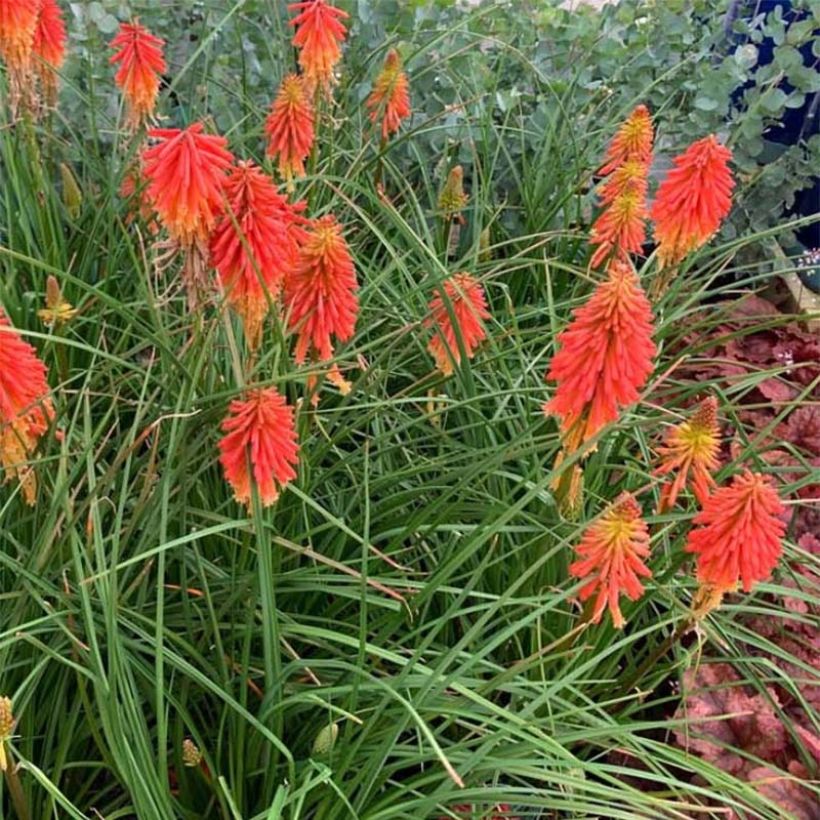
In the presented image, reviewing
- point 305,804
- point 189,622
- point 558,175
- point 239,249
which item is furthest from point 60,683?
point 558,175

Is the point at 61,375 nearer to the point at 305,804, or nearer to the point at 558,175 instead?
the point at 305,804

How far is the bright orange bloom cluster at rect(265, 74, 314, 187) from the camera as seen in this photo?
2.01 m

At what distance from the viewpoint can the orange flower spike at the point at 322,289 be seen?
1.62 meters

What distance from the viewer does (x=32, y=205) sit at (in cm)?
241

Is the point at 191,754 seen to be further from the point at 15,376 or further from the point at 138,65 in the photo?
the point at 138,65

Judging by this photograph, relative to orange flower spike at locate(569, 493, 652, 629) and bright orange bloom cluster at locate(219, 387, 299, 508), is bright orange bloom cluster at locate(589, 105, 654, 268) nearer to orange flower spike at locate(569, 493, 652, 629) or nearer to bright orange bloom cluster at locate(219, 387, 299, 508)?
orange flower spike at locate(569, 493, 652, 629)

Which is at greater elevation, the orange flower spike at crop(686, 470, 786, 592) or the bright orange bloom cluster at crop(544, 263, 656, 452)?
the bright orange bloom cluster at crop(544, 263, 656, 452)

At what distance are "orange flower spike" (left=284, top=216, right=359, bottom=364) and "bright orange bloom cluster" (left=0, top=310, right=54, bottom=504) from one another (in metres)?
0.40

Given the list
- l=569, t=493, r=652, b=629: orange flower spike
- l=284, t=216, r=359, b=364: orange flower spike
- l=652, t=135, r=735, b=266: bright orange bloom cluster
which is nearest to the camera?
l=569, t=493, r=652, b=629: orange flower spike

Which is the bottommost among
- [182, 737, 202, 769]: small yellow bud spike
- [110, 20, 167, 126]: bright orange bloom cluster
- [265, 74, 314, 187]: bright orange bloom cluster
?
[182, 737, 202, 769]: small yellow bud spike

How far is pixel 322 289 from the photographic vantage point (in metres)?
1.64

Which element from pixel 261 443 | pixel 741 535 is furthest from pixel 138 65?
pixel 741 535

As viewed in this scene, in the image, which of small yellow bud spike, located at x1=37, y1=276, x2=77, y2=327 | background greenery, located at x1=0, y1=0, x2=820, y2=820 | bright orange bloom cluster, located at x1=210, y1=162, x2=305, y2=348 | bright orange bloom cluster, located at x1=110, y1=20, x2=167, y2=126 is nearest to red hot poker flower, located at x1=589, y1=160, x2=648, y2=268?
background greenery, located at x1=0, y1=0, x2=820, y2=820

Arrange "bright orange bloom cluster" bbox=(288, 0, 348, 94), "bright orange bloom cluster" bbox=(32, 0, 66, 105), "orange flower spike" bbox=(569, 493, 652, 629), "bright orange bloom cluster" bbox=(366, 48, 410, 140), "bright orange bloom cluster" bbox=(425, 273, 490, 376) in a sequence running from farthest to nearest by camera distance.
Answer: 1. "bright orange bloom cluster" bbox=(366, 48, 410, 140)
2. "bright orange bloom cluster" bbox=(32, 0, 66, 105)
3. "bright orange bloom cluster" bbox=(288, 0, 348, 94)
4. "bright orange bloom cluster" bbox=(425, 273, 490, 376)
5. "orange flower spike" bbox=(569, 493, 652, 629)
